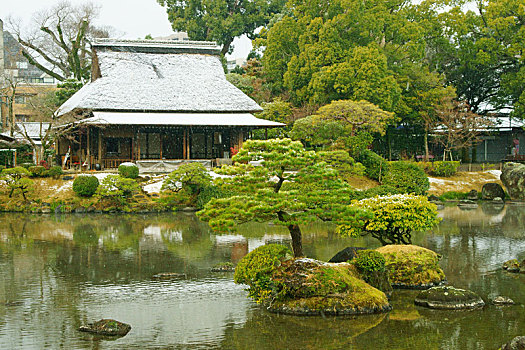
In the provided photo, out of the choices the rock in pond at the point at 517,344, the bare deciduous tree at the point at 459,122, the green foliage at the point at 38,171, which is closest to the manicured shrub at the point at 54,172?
the green foliage at the point at 38,171

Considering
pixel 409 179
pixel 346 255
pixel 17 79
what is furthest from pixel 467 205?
pixel 17 79

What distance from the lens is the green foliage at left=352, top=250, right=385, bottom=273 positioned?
435 inches

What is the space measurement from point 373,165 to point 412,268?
68.9ft

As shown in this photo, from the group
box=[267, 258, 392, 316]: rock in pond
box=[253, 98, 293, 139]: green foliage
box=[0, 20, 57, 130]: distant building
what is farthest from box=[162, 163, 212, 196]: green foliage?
box=[267, 258, 392, 316]: rock in pond

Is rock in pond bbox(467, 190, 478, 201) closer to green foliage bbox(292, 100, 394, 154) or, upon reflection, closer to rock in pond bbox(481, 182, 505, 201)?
rock in pond bbox(481, 182, 505, 201)

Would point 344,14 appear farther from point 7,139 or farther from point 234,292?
point 234,292

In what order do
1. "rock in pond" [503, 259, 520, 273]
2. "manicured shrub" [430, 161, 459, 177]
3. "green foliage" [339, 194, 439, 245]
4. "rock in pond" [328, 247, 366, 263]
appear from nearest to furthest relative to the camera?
"rock in pond" [328, 247, 366, 263] < "rock in pond" [503, 259, 520, 273] < "green foliage" [339, 194, 439, 245] < "manicured shrub" [430, 161, 459, 177]

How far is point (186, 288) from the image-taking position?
1198 cm

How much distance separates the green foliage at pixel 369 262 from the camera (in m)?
11.1

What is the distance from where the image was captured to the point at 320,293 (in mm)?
10125

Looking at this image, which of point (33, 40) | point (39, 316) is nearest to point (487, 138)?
point (33, 40)

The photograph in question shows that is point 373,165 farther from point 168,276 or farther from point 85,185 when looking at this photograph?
point 168,276

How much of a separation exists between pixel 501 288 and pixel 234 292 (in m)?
5.38

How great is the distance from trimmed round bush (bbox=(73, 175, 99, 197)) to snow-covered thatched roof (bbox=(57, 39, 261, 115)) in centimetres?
753
